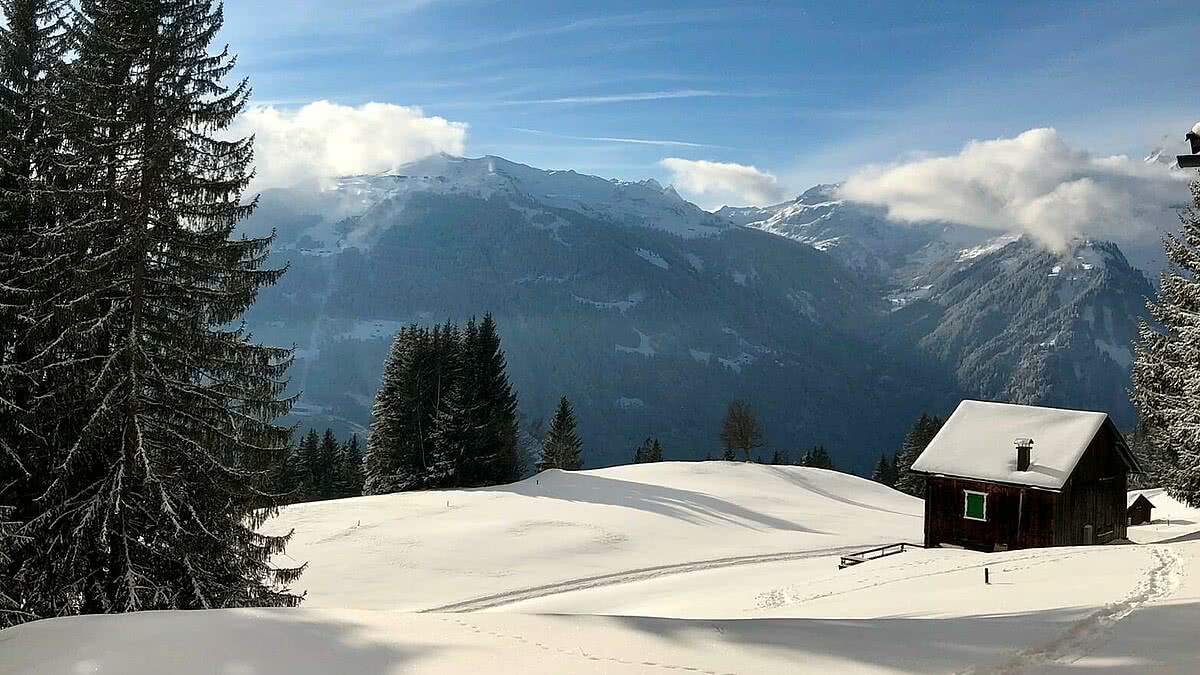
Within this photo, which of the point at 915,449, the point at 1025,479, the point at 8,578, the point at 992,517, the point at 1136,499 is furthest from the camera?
the point at 915,449

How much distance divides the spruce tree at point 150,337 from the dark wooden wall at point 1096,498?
27.7 m

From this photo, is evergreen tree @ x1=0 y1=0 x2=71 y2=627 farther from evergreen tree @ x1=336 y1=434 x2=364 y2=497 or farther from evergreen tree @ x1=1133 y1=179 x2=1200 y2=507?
evergreen tree @ x1=336 y1=434 x2=364 y2=497

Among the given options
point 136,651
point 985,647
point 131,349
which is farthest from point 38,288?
point 985,647

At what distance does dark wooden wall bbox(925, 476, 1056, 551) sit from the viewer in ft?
96.3

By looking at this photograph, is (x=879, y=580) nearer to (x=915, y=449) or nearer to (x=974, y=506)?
(x=974, y=506)

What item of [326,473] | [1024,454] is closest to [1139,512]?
[1024,454]

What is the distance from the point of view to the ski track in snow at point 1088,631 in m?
7.72

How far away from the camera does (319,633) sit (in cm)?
860

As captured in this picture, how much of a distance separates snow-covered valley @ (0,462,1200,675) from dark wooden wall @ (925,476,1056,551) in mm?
1802

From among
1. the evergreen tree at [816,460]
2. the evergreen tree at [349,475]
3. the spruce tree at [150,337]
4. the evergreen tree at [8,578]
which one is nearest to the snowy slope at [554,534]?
the spruce tree at [150,337]

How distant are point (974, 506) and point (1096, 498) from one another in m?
5.31

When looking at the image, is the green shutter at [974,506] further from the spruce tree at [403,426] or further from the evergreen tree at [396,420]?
the evergreen tree at [396,420]

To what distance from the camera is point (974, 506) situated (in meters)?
30.9

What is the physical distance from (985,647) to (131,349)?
13665 millimetres
